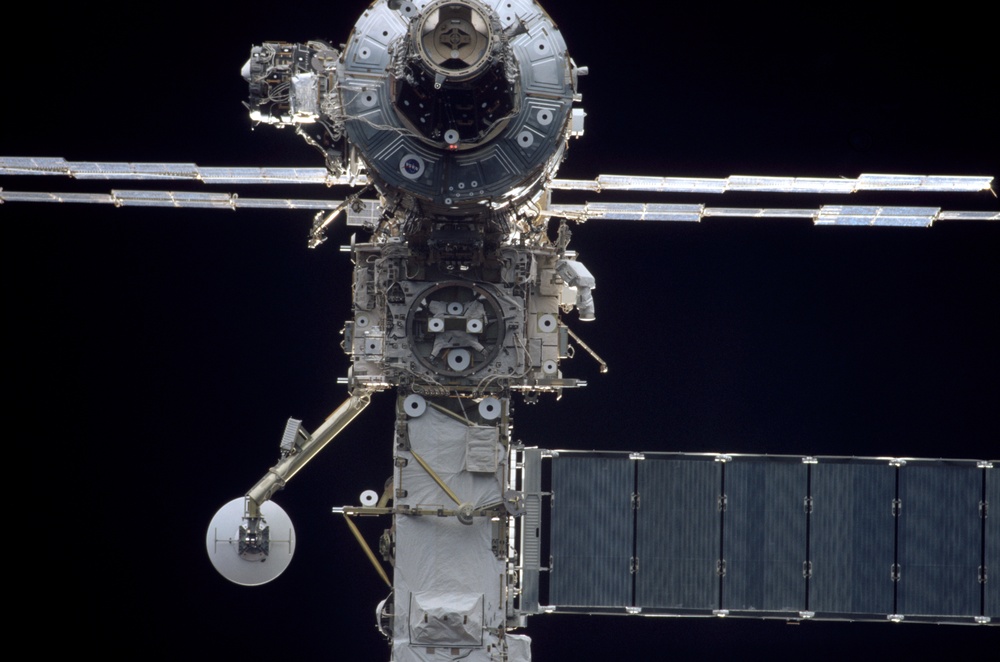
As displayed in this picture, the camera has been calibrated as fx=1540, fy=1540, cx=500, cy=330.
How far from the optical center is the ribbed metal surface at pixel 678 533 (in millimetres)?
11820

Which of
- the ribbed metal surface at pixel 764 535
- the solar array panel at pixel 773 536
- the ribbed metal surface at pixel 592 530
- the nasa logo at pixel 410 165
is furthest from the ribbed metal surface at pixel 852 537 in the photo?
the nasa logo at pixel 410 165

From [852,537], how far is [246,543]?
15.2ft

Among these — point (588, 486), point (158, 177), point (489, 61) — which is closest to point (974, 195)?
point (588, 486)

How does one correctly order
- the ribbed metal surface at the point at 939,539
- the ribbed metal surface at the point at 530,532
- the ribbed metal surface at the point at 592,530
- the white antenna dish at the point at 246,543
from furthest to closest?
the ribbed metal surface at the point at 939,539 < the ribbed metal surface at the point at 592,530 < the ribbed metal surface at the point at 530,532 < the white antenna dish at the point at 246,543

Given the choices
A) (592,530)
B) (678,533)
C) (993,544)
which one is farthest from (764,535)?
(993,544)

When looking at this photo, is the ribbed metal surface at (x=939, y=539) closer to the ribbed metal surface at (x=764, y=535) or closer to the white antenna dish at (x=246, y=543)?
the ribbed metal surface at (x=764, y=535)

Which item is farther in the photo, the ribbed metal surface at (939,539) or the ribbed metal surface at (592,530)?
the ribbed metal surface at (939,539)

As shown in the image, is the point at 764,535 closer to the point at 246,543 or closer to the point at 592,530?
the point at 592,530

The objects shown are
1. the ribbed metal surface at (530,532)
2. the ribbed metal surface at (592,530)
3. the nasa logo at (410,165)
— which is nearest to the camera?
the nasa logo at (410,165)

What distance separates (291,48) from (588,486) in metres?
3.97

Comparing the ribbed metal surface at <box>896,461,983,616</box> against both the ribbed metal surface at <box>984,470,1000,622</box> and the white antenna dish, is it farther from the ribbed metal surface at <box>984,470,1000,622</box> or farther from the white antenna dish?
the white antenna dish

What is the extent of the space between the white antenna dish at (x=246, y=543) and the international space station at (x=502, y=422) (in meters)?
0.02

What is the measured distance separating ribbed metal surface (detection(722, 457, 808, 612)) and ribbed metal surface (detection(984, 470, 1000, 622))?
1.42 metres

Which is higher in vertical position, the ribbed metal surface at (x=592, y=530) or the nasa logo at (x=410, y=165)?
the nasa logo at (x=410, y=165)
